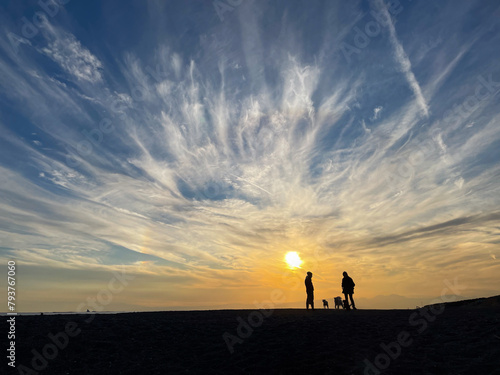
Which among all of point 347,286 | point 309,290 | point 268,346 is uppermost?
point 347,286

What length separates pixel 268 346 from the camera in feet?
52.4

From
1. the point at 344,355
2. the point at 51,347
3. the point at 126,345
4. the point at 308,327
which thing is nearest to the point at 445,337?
the point at 344,355

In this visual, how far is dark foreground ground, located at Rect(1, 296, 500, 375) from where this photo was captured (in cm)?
1359

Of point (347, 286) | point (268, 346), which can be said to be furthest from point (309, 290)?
point (268, 346)

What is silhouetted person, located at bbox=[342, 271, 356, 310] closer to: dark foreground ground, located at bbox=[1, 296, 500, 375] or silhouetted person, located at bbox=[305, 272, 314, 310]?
silhouetted person, located at bbox=[305, 272, 314, 310]

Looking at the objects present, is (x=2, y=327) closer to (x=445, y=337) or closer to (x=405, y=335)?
(x=405, y=335)

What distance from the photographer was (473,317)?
19.3m

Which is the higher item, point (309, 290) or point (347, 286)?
point (347, 286)

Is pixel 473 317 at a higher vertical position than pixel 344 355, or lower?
higher

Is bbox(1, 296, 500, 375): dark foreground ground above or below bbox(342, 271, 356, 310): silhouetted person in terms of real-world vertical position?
below

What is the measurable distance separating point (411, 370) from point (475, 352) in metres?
3.28

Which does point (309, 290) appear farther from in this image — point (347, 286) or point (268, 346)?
point (268, 346)

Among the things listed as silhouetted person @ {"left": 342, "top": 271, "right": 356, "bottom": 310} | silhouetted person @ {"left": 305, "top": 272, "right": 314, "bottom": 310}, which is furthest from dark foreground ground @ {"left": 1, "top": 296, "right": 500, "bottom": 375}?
silhouetted person @ {"left": 305, "top": 272, "right": 314, "bottom": 310}

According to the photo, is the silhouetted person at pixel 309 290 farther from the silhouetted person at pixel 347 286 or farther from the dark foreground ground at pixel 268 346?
the dark foreground ground at pixel 268 346
